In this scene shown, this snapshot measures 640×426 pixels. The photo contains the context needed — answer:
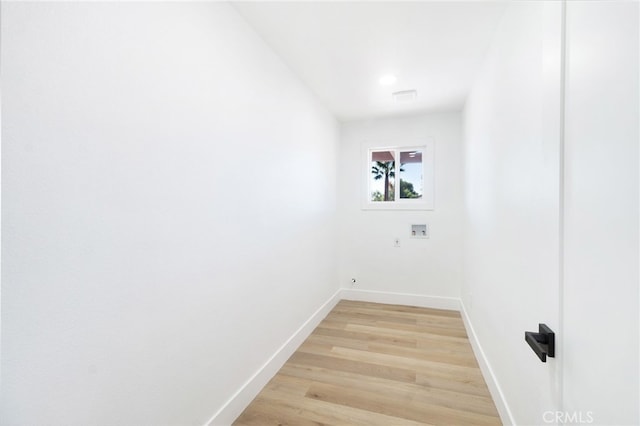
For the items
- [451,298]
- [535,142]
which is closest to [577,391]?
[535,142]

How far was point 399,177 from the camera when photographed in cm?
377

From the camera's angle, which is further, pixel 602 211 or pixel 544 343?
pixel 544 343

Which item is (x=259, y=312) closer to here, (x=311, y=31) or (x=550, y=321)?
(x=550, y=321)

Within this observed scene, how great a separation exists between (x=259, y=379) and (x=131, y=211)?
1.46 meters

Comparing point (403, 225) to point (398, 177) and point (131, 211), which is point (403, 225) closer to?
point (398, 177)

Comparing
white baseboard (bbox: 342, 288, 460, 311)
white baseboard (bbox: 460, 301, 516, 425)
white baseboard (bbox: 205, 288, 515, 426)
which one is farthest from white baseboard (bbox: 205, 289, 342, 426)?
white baseboard (bbox: 460, 301, 516, 425)

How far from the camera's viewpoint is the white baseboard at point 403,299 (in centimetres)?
347

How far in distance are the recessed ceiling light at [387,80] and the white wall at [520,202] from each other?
711mm

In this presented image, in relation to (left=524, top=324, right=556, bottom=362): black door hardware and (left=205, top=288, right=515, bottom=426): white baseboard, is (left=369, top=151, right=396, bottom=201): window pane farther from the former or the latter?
(left=524, top=324, right=556, bottom=362): black door hardware

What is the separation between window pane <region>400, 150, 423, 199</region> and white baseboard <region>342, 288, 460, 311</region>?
4.32 ft

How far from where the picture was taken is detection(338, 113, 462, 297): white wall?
347cm

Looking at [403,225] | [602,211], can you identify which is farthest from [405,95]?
[602,211]

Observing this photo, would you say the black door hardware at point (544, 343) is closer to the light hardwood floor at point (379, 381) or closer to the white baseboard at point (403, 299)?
the light hardwood floor at point (379, 381)

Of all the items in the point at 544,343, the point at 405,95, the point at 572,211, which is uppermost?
the point at 405,95
